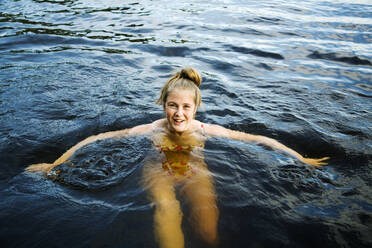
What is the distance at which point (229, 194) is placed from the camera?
120 inches

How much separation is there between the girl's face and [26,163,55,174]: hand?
160cm

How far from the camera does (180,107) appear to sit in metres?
3.71

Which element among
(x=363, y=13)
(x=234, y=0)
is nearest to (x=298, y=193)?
(x=363, y=13)

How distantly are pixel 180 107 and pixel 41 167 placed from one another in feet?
6.08

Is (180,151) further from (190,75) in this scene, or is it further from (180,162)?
(190,75)

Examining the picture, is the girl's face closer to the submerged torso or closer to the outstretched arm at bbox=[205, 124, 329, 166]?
the submerged torso

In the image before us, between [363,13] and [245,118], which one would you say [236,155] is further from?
[363,13]

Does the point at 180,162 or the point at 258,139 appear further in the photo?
the point at 258,139

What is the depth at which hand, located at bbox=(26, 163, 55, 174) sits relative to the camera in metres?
3.37

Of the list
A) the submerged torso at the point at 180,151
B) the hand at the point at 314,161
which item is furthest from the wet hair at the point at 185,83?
the hand at the point at 314,161

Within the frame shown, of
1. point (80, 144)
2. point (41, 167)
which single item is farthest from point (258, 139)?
point (41, 167)

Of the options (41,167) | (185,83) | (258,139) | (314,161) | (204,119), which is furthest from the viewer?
(204,119)

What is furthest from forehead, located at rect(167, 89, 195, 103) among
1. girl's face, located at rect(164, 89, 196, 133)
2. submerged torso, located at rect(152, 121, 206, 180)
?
submerged torso, located at rect(152, 121, 206, 180)

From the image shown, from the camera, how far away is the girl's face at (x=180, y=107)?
12.2ft
